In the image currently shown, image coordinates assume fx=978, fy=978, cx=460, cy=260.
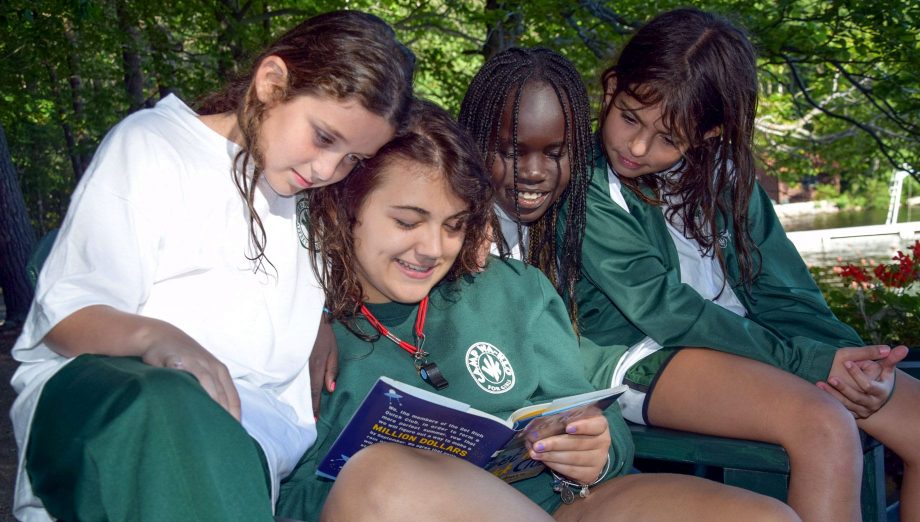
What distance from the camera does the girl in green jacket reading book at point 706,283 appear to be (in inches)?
100

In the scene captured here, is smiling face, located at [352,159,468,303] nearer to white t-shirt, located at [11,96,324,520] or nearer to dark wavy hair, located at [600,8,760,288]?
white t-shirt, located at [11,96,324,520]

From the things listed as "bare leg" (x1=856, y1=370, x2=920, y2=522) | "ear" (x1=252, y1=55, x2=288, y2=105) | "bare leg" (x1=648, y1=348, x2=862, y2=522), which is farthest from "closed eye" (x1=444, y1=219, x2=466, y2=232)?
"bare leg" (x1=856, y1=370, x2=920, y2=522)

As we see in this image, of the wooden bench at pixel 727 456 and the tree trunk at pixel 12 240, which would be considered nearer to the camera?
the wooden bench at pixel 727 456

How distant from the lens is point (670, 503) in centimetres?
211

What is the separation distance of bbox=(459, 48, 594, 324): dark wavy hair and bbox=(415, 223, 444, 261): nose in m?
0.53

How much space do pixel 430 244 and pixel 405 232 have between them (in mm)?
66

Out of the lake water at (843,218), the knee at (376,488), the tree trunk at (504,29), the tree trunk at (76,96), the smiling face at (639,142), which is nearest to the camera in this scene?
the knee at (376,488)

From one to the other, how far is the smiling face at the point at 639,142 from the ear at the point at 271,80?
1.14 metres

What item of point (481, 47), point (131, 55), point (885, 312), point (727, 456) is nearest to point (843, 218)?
point (481, 47)

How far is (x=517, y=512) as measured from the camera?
5.58 feet

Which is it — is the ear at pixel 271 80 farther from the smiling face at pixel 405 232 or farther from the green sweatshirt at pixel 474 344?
the green sweatshirt at pixel 474 344

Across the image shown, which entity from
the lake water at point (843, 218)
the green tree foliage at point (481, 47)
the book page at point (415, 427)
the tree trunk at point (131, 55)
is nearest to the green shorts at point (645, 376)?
the book page at point (415, 427)

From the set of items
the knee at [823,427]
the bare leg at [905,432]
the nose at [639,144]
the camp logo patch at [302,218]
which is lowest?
the bare leg at [905,432]

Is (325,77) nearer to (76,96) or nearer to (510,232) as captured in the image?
(510,232)
